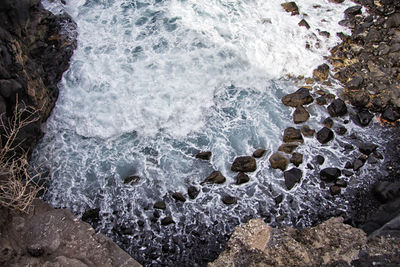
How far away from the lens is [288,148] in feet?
26.6

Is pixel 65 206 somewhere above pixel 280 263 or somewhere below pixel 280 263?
below

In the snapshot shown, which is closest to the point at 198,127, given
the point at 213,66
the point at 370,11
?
the point at 213,66

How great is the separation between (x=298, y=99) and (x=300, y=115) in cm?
53

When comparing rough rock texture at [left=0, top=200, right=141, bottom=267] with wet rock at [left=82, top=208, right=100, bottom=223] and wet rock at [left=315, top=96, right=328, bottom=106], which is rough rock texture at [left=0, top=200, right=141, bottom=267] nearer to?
wet rock at [left=82, top=208, right=100, bottom=223]

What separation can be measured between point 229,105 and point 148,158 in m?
2.68

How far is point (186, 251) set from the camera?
656 centimetres

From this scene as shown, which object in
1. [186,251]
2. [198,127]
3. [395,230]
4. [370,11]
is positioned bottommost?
[186,251]

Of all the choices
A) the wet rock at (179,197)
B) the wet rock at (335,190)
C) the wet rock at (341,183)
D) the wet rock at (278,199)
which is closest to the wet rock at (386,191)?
the wet rock at (341,183)

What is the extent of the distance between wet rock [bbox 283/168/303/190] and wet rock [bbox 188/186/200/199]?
2014 mm

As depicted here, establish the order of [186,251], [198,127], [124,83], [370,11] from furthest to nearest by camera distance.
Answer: [370,11], [124,83], [198,127], [186,251]

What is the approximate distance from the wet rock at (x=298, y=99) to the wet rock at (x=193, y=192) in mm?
3580

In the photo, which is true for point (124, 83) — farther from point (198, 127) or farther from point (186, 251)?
point (186, 251)

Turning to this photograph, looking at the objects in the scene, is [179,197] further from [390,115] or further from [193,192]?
[390,115]

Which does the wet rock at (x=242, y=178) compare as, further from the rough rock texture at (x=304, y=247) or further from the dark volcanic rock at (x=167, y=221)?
the dark volcanic rock at (x=167, y=221)
